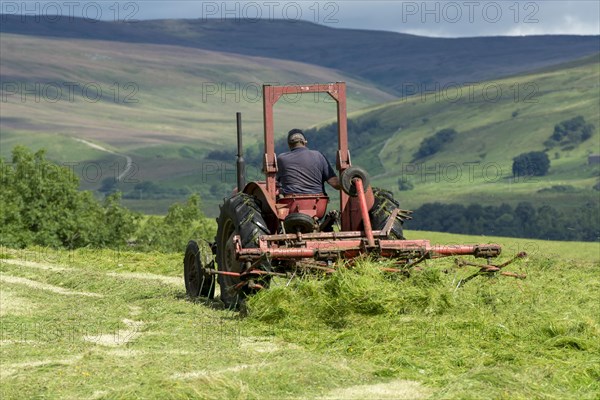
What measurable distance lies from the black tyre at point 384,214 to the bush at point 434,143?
583ft

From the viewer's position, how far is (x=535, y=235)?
9950 cm

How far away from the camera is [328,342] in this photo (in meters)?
12.1

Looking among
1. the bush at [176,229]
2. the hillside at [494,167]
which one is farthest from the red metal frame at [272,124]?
the hillside at [494,167]

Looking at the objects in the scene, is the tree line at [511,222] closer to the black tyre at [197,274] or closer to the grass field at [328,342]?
the black tyre at [197,274]

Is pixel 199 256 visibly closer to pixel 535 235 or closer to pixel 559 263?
pixel 559 263

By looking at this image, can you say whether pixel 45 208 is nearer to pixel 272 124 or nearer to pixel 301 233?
pixel 272 124

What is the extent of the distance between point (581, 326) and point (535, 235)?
8871cm

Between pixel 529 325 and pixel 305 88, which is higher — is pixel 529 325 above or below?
below

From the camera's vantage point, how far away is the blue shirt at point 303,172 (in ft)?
51.1

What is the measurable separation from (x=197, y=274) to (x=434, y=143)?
179 meters

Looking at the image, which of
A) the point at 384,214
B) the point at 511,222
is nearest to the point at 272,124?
the point at 384,214

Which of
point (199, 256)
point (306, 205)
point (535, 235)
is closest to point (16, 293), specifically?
point (199, 256)

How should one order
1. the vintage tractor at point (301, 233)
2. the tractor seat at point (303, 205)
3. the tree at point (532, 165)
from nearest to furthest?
1. the vintage tractor at point (301, 233)
2. the tractor seat at point (303, 205)
3. the tree at point (532, 165)

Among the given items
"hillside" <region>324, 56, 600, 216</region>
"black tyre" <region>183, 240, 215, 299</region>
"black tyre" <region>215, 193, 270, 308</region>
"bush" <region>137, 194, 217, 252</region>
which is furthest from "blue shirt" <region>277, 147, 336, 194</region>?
"hillside" <region>324, 56, 600, 216</region>
